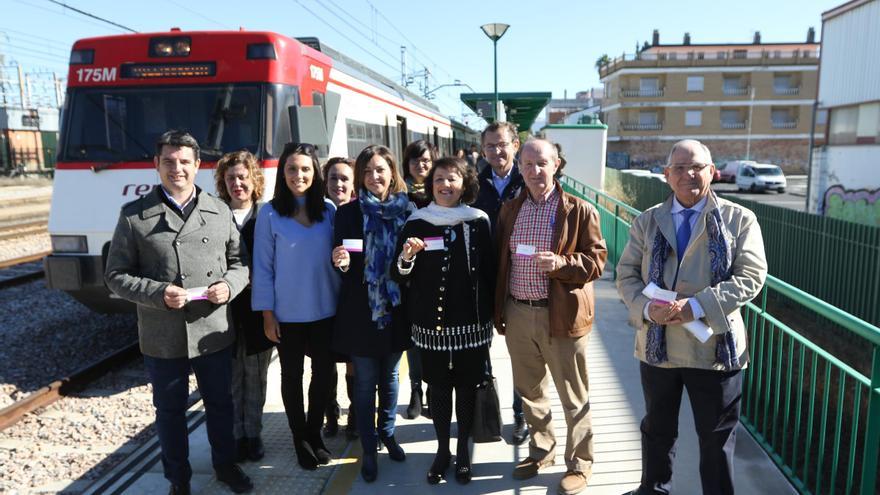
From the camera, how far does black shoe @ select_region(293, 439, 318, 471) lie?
3727 millimetres

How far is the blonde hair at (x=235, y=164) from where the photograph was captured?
3895mm

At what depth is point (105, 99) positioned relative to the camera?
6.03 m

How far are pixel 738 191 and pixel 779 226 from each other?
88.3 ft

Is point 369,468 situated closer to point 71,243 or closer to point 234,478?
point 234,478

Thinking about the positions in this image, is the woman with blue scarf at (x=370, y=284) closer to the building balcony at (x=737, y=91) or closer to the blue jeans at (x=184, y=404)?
the blue jeans at (x=184, y=404)

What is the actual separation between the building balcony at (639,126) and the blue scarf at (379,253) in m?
60.0

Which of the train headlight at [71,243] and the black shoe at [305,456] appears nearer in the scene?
the black shoe at [305,456]

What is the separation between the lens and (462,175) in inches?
134

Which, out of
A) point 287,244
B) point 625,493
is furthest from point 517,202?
point 625,493

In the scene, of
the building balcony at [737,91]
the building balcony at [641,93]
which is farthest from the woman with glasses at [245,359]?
the building balcony at [737,91]

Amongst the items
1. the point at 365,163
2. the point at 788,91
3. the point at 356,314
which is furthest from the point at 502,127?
the point at 788,91

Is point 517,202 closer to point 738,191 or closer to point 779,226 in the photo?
point 779,226

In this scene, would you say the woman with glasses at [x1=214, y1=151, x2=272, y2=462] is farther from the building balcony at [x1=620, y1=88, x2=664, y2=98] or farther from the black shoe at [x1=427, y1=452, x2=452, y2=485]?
the building balcony at [x1=620, y1=88, x2=664, y2=98]

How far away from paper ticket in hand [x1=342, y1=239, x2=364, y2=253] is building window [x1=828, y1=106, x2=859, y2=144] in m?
18.8
